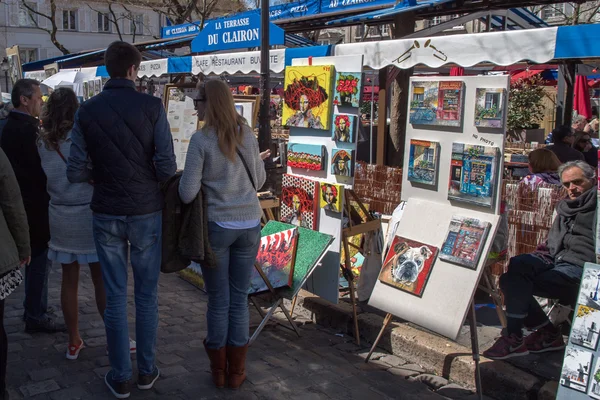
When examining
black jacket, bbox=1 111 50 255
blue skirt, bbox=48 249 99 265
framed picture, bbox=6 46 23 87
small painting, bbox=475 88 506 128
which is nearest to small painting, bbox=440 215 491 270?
small painting, bbox=475 88 506 128

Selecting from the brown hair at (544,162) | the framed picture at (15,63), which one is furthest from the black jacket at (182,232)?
the framed picture at (15,63)

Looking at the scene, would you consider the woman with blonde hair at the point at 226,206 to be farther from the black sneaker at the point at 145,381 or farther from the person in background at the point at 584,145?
the person in background at the point at 584,145

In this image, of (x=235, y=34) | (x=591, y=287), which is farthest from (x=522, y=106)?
(x=591, y=287)

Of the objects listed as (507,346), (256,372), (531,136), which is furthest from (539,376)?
(531,136)

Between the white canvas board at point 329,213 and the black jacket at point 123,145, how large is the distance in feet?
5.58

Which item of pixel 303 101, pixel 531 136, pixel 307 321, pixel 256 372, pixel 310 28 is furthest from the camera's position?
pixel 531 136

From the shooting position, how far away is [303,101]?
16.2 feet

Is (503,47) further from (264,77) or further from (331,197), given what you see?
(264,77)

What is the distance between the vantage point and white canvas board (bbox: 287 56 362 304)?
4.65 metres

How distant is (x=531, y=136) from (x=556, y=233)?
10587mm

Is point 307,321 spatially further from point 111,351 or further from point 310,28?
point 310,28

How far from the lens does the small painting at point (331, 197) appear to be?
4.67 meters

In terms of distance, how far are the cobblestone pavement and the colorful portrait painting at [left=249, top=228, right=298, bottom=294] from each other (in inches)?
17.3

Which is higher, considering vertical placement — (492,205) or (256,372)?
(492,205)
